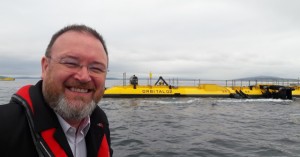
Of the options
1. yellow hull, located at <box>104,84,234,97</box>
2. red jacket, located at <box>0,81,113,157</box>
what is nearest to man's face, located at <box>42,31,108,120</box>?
red jacket, located at <box>0,81,113,157</box>

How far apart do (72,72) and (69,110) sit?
0.28 m

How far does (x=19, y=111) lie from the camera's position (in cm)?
189

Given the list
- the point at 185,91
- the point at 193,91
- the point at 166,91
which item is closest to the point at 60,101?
the point at 166,91

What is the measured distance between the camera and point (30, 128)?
1.89 m

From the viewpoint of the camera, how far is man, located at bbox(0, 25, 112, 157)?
1.84m

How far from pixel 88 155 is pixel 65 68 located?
0.76m

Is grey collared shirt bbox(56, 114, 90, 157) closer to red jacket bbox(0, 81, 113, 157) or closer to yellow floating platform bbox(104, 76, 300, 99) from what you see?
red jacket bbox(0, 81, 113, 157)

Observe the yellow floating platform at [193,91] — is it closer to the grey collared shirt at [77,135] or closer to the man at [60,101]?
the grey collared shirt at [77,135]

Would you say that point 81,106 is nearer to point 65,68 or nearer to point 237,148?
point 65,68

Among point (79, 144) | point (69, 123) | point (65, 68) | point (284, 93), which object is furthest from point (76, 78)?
point (284, 93)

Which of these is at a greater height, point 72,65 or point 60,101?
point 72,65

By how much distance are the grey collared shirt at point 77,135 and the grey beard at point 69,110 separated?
73 millimetres

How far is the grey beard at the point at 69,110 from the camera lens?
79.0 inches

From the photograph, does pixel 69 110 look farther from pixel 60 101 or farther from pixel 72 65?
pixel 72 65
